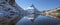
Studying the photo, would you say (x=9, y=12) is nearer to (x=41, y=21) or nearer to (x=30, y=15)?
(x=30, y=15)

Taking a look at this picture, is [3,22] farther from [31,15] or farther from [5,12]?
[31,15]

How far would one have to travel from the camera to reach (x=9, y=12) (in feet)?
3.42

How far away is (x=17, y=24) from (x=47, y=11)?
357mm

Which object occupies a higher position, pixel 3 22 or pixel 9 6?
pixel 9 6

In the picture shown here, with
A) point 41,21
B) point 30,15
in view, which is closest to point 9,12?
point 30,15

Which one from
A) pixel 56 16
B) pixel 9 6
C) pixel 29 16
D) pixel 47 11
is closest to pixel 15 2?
pixel 9 6

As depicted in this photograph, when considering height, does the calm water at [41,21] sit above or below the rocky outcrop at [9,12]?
below

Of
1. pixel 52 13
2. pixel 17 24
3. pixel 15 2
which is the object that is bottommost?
pixel 17 24

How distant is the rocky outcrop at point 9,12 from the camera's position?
100 centimetres

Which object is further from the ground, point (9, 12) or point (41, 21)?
point (9, 12)

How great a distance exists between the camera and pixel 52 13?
1.10 metres

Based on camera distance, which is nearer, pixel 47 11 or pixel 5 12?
pixel 5 12

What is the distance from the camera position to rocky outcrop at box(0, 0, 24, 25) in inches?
39.4

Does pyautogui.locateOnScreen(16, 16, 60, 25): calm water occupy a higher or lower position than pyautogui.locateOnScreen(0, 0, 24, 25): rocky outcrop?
lower
